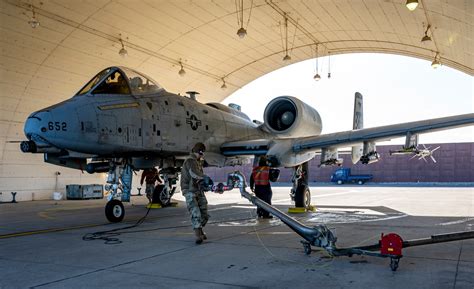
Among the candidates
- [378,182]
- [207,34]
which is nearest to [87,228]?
[207,34]

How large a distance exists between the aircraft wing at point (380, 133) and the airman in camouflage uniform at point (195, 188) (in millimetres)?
4769

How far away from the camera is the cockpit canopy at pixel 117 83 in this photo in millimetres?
9148

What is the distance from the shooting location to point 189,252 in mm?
5637

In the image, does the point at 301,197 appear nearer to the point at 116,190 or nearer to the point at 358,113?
Answer: the point at 358,113

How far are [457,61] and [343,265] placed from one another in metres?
16.3

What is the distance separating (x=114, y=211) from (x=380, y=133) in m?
6.61

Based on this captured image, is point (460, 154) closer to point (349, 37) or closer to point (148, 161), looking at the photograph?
point (349, 37)

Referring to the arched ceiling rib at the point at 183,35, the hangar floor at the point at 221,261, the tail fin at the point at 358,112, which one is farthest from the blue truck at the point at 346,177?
the hangar floor at the point at 221,261

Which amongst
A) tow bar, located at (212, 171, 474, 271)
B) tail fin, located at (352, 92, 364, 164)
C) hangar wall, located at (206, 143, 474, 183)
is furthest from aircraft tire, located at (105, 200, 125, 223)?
hangar wall, located at (206, 143, 474, 183)

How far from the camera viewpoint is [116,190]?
8.86 metres

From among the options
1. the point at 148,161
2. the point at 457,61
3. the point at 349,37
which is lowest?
the point at 148,161

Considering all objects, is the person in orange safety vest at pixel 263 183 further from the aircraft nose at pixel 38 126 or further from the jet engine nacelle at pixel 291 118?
the aircraft nose at pixel 38 126

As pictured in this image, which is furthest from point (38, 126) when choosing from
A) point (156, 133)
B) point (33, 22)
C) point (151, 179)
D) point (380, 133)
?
point (380, 133)

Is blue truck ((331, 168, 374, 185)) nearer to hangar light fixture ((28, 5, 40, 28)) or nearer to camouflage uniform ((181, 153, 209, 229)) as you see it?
hangar light fixture ((28, 5, 40, 28))
